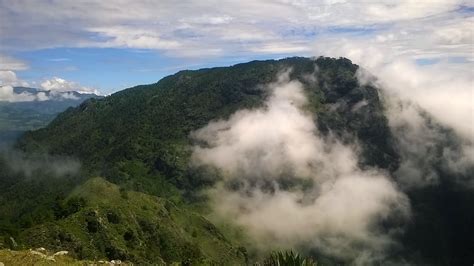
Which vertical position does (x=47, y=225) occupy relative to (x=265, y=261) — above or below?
below

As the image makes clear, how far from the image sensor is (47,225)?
180250 mm

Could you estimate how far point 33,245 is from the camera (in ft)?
536

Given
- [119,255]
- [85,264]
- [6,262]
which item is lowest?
[119,255]

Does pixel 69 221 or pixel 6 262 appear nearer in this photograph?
pixel 6 262

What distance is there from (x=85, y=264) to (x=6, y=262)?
1384cm

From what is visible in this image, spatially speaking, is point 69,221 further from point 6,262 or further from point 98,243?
point 6,262

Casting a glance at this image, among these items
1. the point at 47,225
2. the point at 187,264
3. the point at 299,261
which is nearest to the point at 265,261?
the point at 299,261

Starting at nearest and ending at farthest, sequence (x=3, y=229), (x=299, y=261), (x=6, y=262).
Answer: (x=299, y=261) → (x=6, y=262) → (x=3, y=229)

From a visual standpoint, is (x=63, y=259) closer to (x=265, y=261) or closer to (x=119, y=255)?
(x=265, y=261)

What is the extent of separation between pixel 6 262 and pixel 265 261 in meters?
36.2

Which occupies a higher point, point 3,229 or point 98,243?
point 3,229

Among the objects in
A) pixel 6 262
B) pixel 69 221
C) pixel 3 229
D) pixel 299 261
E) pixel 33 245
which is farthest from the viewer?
pixel 69 221

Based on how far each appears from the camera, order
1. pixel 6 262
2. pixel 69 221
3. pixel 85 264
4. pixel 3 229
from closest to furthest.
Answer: pixel 6 262
pixel 85 264
pixel 3 229
pixel 69 221

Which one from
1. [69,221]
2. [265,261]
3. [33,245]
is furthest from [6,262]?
[69,221]
